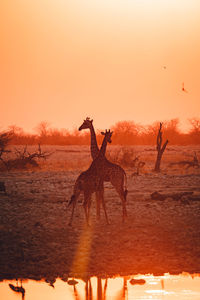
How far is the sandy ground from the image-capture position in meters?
8.96

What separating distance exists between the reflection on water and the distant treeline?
186ft

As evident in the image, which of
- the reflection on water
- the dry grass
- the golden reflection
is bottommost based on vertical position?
the reflection on water

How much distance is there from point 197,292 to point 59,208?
6443 millimetres

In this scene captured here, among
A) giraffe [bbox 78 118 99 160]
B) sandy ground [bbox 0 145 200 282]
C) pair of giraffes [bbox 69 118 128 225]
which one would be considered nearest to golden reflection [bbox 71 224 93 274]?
sandy ground [bbox 0 145 200 282]

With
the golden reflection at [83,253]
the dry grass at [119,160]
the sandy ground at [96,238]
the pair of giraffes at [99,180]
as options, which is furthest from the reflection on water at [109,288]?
the dry grass at [119,160]

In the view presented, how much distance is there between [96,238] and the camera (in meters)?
10.7

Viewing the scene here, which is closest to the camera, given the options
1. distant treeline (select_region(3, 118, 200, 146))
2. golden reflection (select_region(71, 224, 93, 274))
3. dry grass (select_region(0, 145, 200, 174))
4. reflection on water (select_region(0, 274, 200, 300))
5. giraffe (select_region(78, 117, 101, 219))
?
reflection on water (select_region(0, 274, 200, 300))

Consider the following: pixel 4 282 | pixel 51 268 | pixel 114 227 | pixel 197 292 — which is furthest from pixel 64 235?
pixel 197 292

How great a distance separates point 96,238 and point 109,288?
8.72 ft

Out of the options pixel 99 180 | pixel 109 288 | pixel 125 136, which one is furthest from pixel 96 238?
pixel 125 136

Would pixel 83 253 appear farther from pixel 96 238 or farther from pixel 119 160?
pixel 119 160

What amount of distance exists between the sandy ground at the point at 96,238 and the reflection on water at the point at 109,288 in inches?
10.0

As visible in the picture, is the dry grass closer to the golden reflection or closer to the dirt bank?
the dirt bank

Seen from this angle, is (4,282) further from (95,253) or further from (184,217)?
(184,217)
